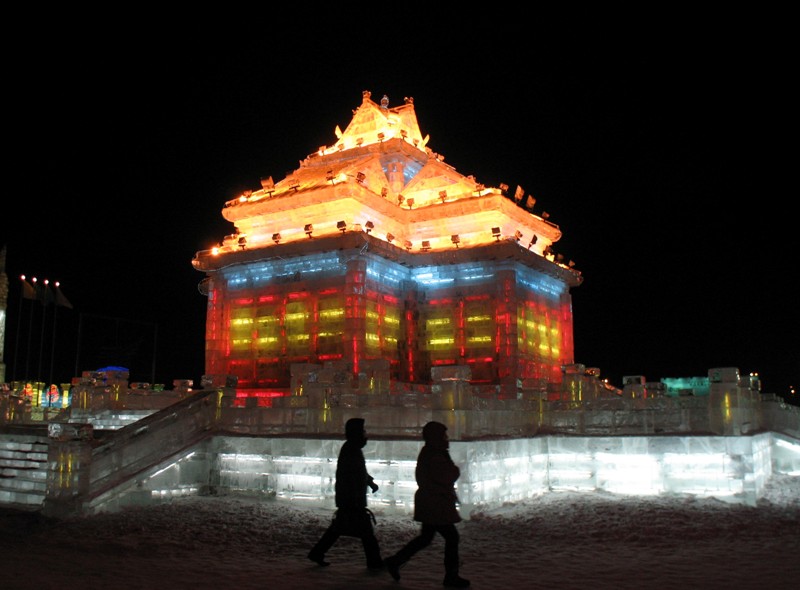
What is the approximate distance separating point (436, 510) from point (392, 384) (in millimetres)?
15746

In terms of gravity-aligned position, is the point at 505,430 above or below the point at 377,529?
above

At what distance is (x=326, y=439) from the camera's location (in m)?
15.8

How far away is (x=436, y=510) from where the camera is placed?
8992 millimetres

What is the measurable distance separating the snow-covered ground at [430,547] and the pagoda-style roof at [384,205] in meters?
13.6

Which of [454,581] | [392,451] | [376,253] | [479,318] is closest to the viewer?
[454,581]

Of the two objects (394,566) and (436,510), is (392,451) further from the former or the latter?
(436,510)

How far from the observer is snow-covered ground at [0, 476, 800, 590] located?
9.34m

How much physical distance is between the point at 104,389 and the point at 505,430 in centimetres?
1132

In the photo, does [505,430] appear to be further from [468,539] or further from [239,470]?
[239,470]

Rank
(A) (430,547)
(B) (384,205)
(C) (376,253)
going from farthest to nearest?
(B) (384,205), (C) (376,253), (A) (430,547)

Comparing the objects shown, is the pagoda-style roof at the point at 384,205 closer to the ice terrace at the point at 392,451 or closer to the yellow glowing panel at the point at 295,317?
the yellow glowing panel at the point at 295,317

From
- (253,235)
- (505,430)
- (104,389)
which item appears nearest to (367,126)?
(253,235)

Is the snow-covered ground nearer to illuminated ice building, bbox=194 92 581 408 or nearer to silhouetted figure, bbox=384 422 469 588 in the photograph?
silhouetted figure, bbox=384 422 469 588

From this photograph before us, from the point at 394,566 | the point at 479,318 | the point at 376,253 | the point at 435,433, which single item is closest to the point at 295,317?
the point at 376,253
